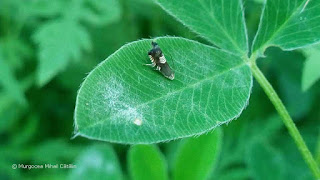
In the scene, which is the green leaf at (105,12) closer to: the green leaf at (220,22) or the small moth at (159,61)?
the green leaf at (220,22)

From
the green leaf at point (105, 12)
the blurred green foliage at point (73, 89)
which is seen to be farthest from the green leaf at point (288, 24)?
the green leaf at point (105, 12)

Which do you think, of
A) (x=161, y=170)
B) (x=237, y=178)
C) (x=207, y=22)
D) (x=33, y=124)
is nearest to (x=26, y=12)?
(x=33, y=124)

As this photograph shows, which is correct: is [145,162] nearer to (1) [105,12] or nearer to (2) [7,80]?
(2) [7,80]

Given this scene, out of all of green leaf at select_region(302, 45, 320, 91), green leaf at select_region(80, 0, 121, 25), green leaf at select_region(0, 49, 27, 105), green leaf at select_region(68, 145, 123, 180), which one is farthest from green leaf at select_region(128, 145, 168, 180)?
green leaf at select_region(80, 0, 121, 25)

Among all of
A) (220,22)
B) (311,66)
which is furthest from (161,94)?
(311,66)

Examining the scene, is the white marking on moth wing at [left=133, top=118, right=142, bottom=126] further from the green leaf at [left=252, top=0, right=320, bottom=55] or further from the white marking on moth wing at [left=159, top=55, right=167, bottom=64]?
the green leaf at [left=252, top=0, right=320, bottom=55]
